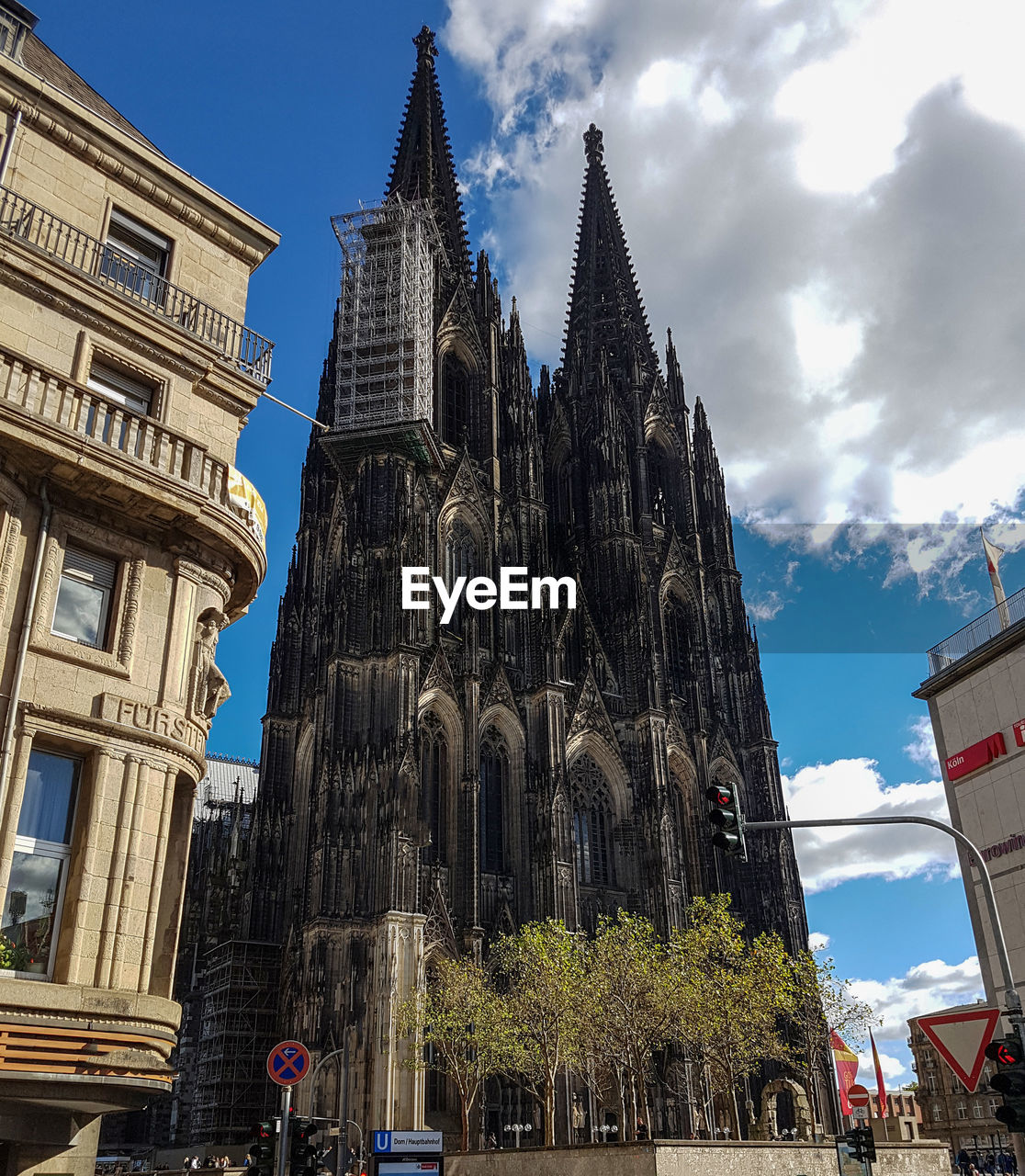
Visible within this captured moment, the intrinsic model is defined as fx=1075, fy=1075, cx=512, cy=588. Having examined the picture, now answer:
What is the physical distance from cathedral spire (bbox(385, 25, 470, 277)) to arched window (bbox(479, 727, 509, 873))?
27.3 meters

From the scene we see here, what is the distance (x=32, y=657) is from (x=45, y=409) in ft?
9.47

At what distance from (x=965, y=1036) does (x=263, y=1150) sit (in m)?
7.42

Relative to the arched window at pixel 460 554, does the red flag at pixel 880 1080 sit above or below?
below

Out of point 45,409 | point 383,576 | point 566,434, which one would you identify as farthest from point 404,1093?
point 566,434

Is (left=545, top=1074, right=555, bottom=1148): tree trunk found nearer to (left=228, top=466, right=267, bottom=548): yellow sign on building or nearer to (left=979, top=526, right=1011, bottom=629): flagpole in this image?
(left=979, top=526, right=1011, bottom=629): flagpole

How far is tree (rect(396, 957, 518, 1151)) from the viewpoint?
31.7m

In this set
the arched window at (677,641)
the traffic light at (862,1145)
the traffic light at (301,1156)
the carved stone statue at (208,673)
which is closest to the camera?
the traffic light at (301,1156)

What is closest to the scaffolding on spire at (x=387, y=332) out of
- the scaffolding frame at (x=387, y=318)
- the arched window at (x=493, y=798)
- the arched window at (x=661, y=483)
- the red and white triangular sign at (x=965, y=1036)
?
the scaffolding frame at (x=387, y=318)

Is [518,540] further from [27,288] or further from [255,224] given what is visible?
[27,288]

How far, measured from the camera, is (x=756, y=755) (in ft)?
170

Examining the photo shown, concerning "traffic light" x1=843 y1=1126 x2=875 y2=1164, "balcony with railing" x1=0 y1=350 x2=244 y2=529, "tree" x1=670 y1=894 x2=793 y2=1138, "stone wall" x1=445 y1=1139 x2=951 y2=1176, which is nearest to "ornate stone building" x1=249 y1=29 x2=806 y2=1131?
"tree" x1=670 y1=894 x2=793 y2=1138

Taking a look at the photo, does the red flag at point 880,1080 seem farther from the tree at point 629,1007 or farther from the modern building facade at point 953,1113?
the modern building facade at point 953,1113

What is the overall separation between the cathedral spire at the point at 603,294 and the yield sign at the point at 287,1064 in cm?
5340

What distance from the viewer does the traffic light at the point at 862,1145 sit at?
15203mm
